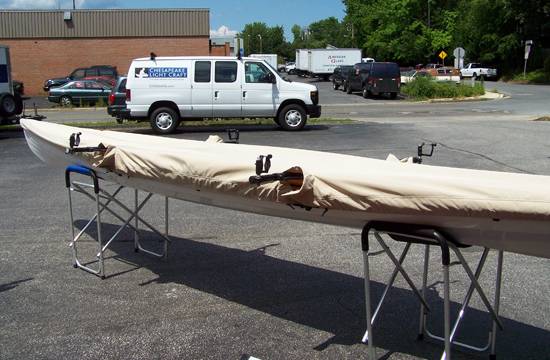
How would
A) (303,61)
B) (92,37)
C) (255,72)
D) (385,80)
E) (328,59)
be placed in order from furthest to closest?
(303,61), (328,59), (92,37), (385,80), (255,72)

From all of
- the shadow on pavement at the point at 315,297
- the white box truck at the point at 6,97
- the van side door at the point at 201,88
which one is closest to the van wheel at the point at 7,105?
the white box truck at the point at 6,97

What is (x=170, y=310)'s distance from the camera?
485 centimetres

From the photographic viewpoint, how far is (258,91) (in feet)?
60.0

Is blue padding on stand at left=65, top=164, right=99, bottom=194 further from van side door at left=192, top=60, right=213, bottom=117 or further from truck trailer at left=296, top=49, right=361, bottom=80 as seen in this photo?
truck trailer at left=296, top=49, right=361, bottom=80

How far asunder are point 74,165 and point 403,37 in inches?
3229

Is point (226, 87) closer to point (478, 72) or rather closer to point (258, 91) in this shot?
point (258, 91)

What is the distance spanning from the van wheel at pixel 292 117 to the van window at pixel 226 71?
1.79 meters

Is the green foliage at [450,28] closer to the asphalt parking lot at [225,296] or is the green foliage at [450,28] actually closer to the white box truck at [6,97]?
the white box truck at [6,97]

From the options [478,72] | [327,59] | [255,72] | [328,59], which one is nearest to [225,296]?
[255,72]

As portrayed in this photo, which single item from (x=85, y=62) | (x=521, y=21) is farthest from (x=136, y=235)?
(x=521, y=21)

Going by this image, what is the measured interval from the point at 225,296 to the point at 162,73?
13.6 meters

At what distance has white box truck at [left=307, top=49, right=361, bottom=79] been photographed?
57688 millimetres

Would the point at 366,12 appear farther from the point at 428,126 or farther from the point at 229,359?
the point at 229,359

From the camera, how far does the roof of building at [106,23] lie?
45.5 metres
